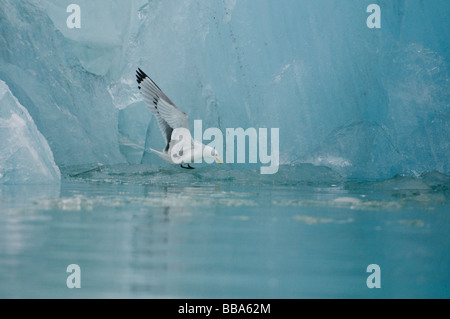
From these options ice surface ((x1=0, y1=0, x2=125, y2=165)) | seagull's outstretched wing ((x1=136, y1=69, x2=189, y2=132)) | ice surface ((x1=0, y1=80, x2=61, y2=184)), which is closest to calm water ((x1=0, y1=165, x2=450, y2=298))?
seagull's outstretched wing ((x1=136, y1=69, x2=189, y2=132))

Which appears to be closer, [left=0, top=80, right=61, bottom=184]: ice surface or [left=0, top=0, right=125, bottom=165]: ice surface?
[left=0, top=80, right=61, bottom=184]: ice surface

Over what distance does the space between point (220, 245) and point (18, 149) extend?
25.8 ft

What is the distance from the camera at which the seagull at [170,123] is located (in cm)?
1189

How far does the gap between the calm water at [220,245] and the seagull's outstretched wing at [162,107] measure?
207 centimetres

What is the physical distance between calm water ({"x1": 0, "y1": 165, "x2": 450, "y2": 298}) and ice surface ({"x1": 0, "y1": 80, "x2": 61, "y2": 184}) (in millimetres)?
2930

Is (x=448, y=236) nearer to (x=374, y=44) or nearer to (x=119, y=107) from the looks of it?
(x=374, y=44)

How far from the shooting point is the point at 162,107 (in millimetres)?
11977

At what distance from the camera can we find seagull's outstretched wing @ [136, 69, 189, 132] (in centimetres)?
1185

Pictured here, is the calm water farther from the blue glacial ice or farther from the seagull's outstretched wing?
the blue glacial ice

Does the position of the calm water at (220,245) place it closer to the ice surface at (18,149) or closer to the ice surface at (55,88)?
the ice surface at (18,149)

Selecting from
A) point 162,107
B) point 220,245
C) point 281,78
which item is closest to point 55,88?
point 281,78

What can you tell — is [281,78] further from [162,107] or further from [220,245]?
[220,245]
